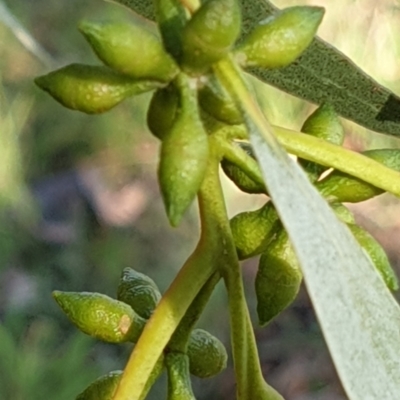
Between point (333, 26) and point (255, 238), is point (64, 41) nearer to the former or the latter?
point (333, 26)

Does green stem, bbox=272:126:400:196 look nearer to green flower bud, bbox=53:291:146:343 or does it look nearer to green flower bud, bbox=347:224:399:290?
green flower bud, bbox=347:224:399:290

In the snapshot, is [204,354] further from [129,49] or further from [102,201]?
[102,201]

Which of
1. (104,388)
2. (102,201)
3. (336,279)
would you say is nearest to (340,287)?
(336,279)

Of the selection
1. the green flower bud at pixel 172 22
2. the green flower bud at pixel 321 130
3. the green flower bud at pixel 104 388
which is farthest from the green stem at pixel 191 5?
the green flower bud at pixel 104 388

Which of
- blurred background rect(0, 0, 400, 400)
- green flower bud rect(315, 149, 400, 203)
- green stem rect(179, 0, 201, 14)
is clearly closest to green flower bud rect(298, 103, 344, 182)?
green flower bud rect(315, 149, 400, 203)

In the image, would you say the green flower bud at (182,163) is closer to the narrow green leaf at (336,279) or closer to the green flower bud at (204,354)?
the narrow green leaf at (336,279)

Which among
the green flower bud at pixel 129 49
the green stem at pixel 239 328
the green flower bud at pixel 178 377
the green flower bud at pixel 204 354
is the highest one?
the green flower bud at pixel 129 49

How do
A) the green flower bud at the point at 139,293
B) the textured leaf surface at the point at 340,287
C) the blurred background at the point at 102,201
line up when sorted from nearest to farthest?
1. the textured leaf surface at the point at 340,287
2. the green flower bud at the point at 139,293
3. the blurred background at the point at 102,201

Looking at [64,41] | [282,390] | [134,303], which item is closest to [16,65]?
[64,41]

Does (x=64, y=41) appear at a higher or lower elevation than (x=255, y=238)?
higher
